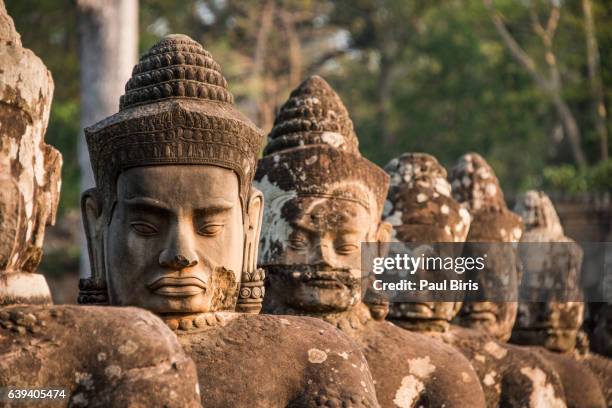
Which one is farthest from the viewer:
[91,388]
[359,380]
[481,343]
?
[481,343]

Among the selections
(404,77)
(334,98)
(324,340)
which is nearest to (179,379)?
(324,340)

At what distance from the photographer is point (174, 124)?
5789 mm

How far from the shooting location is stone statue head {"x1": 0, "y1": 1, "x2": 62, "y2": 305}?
14.7 ft

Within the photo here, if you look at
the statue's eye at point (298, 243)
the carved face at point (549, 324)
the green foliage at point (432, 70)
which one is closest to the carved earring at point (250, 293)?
the statue's eye at point (298, 243)

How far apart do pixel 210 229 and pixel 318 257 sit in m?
1.67

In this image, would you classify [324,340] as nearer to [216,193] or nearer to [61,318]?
[216,193]

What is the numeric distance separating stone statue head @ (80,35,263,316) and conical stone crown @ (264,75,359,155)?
1.81 meters

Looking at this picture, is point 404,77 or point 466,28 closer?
point 466,28

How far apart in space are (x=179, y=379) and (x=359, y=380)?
1528 millimetres

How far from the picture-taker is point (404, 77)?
3425 cm

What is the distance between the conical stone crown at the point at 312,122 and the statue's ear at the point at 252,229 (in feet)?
5.25

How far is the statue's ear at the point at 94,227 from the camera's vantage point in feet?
19.9

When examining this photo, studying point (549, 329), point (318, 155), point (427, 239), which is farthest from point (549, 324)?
point (318, 155)

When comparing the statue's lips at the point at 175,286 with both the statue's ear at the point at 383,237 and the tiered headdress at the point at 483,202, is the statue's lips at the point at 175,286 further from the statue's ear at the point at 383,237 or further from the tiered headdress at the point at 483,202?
the tiered headdress at the point at 483,202
